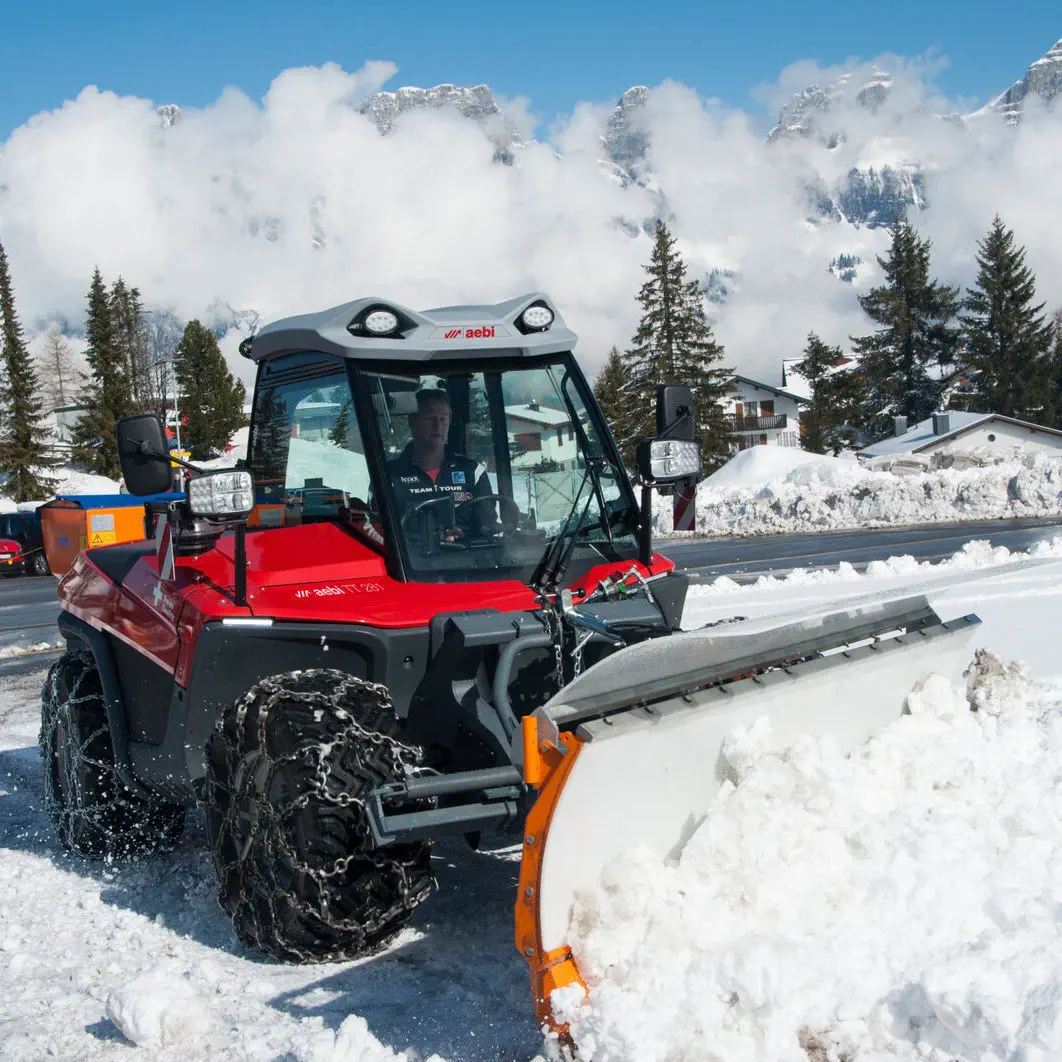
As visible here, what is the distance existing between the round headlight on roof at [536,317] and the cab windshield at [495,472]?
0.18m

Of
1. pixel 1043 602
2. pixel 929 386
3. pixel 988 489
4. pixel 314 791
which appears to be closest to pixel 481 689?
pixel 314 791

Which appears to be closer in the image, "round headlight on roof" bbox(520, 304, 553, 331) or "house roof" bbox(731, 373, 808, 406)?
"round headlight on roof" bbox(520, 304, 553, 331)

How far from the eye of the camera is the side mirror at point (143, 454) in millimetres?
4145

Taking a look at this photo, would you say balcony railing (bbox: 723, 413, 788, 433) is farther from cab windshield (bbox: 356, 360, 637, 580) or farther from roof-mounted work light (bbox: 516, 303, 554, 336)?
roof-mounted work light (bbox: 516, 303, 554, 336)

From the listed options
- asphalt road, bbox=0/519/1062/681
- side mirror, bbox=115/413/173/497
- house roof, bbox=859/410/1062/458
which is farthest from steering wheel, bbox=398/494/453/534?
house roof, bbox=859/410/1062/458

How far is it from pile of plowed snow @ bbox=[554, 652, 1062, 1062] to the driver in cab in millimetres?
1497

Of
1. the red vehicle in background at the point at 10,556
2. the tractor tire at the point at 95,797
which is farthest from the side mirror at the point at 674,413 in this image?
the red vehicle in background at the point at 10,556

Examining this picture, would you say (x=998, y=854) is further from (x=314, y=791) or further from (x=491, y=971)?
(x=314, y=791)

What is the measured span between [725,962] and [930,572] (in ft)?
35.5

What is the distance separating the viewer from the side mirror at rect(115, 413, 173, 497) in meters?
4.14

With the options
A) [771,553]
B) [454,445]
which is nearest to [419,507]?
[454,445]

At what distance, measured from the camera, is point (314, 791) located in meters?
3.49

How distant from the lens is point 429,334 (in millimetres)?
4379

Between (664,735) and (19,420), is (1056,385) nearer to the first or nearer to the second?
(19,420)
